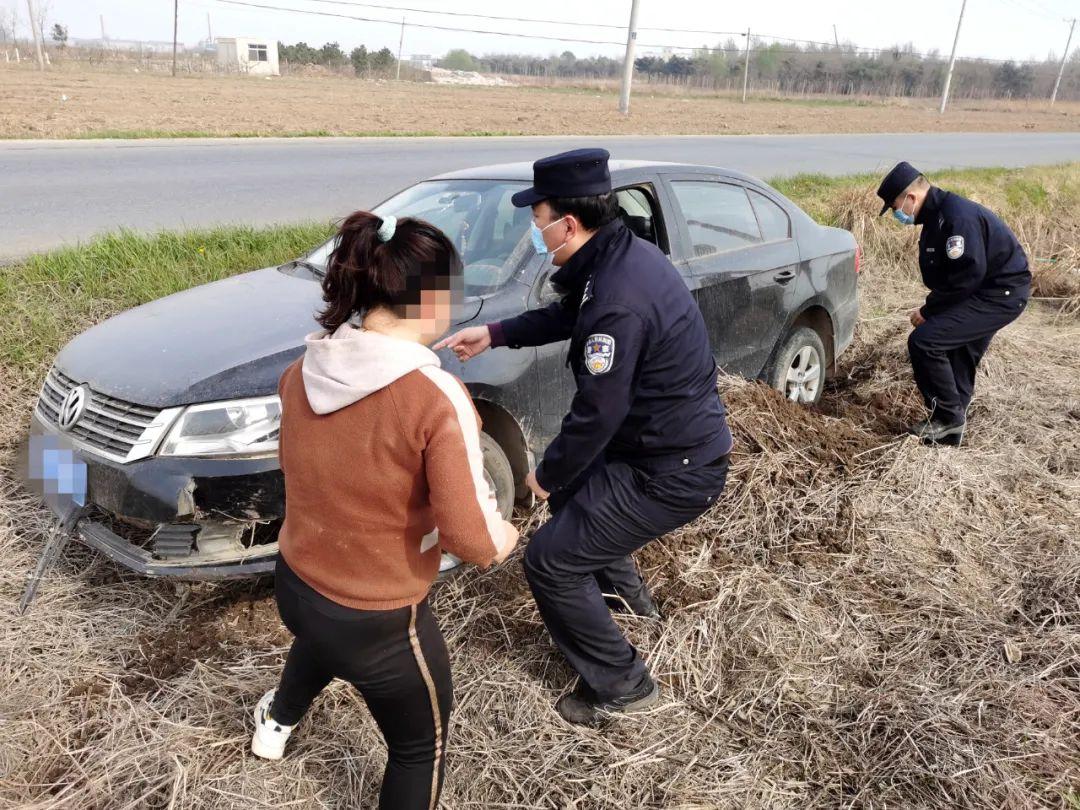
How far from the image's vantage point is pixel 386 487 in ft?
5.72

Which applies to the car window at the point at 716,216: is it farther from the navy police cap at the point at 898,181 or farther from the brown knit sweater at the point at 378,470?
the brown knit sweater at the point at 378,470

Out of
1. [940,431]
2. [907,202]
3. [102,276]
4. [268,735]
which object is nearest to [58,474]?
[268,735]

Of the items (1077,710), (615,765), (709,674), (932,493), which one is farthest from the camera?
(932,493)

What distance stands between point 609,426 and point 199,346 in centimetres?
175

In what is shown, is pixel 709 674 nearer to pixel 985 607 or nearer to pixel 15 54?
pixel 985 607

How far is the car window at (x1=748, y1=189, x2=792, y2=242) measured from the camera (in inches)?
194

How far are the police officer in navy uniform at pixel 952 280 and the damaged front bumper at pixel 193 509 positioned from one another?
11.8ft

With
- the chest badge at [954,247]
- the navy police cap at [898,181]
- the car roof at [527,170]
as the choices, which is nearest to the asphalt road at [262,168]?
the car roof at [527,170]

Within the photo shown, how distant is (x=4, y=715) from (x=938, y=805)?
2880mm

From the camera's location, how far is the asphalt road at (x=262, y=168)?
8.19m

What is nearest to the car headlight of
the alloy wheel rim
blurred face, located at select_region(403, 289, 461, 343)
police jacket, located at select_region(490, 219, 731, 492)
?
police jacket, located at select_region(490, 219, 731, 492)

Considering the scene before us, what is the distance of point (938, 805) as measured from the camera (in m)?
2.34

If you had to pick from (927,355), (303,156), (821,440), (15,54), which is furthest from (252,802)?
(15,54)

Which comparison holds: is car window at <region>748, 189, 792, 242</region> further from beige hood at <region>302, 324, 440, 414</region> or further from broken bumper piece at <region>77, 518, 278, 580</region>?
beige hood at <region>302, 324, 440, 414</region>
